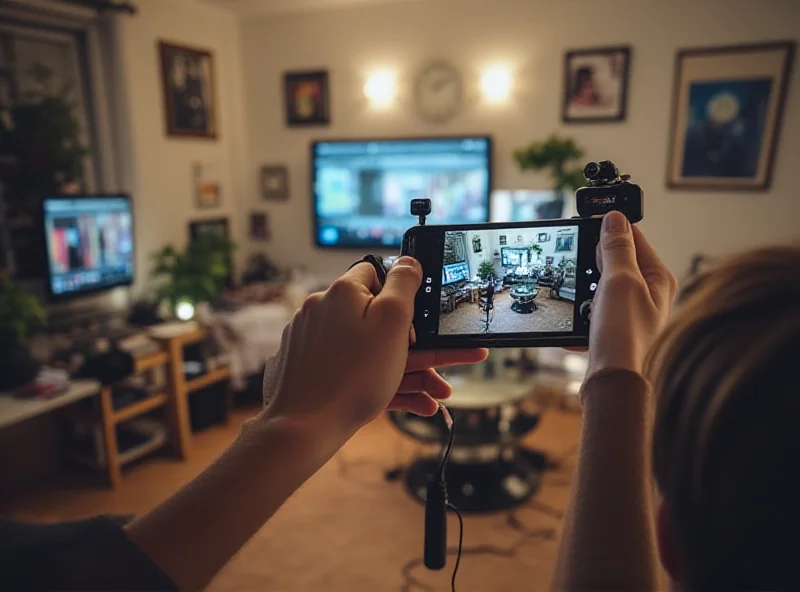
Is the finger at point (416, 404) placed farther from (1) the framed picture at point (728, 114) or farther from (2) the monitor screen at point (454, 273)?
(1) the framed picture at point (728, 114)

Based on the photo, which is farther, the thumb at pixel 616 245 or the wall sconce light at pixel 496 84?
the wall sconce light at pixel 496 84

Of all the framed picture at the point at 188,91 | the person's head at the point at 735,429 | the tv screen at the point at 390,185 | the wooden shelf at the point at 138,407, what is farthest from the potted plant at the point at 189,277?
the person's head at the point at 735,429

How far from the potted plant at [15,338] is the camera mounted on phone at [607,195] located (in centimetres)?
220

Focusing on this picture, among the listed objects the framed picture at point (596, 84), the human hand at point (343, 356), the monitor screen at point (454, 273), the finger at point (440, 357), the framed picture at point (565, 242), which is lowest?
the finger at point (440, 357)

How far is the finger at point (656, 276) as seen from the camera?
2.14 feet

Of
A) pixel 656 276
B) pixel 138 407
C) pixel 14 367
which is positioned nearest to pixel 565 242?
Result: pixel 656 276

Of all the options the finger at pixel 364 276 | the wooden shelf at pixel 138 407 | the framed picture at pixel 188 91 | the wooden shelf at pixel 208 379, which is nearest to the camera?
the finger at pixel 364 276

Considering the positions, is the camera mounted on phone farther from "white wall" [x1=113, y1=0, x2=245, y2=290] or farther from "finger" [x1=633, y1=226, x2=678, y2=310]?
"white wall" [x1=113, y1=0, x2=245, y2=290]

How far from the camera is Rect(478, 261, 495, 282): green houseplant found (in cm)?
83

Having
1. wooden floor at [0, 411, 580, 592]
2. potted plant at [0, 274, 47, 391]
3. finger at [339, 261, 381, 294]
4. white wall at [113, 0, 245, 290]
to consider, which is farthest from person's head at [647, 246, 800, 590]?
white wall at [113, 0, 245, 290]

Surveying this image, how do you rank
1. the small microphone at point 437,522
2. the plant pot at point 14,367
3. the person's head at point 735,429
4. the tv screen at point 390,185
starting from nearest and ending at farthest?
the person's head at point 735,429, the small microphone at point 437,522, the plant pot at point 14,367, the tv screen at point 390,185

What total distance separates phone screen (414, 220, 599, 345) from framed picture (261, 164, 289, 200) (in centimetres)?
340

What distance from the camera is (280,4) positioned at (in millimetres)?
3602

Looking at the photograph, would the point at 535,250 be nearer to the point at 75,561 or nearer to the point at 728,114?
the point at 75,561
